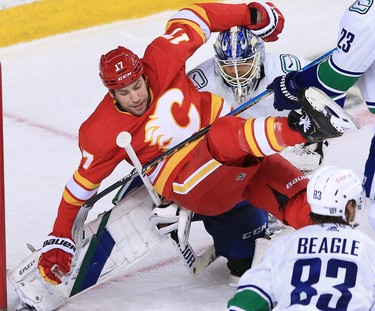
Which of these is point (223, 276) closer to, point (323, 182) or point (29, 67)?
point (323, 182)

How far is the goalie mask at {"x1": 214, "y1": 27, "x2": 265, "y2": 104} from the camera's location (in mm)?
3951

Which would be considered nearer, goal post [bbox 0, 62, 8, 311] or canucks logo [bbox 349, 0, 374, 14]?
canucks logo [bbox 349, 0, 374, 14]

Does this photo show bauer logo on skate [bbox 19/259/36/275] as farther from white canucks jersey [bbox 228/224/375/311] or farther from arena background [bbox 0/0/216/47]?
arena background [bbox 0/0/216/47]

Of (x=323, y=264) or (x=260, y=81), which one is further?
(x=260, y=81)

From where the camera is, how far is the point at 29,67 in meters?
5.59

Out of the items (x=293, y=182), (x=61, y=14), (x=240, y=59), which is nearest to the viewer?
(x=293, y=182)

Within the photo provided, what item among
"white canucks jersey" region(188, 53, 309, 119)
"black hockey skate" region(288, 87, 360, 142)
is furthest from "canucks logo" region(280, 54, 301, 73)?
"black hockey skate" region(288, 87, 360, 142)

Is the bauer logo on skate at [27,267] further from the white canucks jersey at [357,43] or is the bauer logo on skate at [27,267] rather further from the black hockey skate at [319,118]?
the white canucks jersey at [357,43]

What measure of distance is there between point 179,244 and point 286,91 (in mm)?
540

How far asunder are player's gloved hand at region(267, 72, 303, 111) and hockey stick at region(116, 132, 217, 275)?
0.43m

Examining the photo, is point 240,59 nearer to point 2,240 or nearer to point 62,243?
point 62,243

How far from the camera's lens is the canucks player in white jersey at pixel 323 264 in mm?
2699

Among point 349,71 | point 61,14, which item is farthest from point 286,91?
point 61,14

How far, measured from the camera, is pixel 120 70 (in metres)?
3.54
